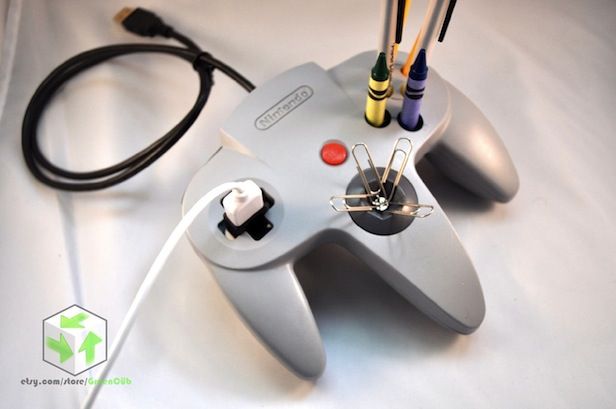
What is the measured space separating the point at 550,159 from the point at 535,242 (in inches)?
4.7

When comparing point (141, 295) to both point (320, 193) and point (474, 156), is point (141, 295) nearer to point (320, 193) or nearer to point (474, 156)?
point (320, 193)

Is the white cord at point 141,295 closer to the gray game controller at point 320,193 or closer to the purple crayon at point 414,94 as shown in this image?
the gray game controller at point 320,193

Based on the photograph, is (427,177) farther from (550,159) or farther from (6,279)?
(6,279)

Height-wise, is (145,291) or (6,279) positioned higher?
(145,291)

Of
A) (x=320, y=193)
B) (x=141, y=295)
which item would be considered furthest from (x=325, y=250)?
(x=141, y=295)

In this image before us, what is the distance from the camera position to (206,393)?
1.72 ft

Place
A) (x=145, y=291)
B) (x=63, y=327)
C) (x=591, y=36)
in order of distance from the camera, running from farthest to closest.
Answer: (x=591, y=36) < (x=63, y=327) < (x=145, y=291)

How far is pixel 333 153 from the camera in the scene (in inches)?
21.3

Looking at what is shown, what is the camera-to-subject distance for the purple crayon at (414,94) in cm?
49

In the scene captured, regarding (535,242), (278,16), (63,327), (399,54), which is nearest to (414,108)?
(399,54)

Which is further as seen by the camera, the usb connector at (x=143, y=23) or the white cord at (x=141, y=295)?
the usb connector at (x=143, y=23)

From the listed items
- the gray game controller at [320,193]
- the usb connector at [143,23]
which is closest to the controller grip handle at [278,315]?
the gray game controller at [320,193]

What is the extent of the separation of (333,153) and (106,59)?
1.24ft

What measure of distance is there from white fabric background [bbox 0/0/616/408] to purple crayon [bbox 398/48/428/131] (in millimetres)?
108
